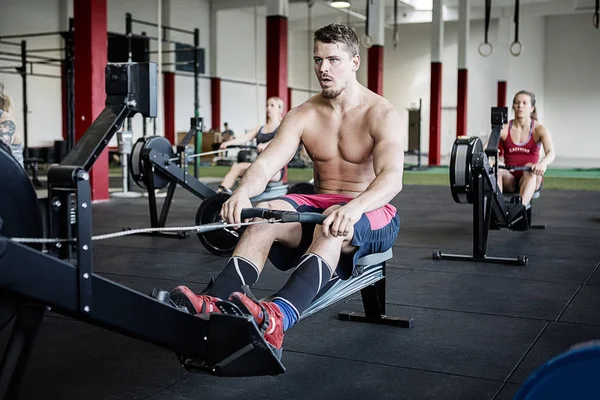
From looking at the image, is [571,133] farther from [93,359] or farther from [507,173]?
[93,359]

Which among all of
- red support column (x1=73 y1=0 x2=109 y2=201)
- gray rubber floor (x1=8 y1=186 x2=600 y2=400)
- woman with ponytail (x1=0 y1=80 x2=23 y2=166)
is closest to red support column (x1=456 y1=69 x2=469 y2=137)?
red support column (x1=73 y1=0 x2=109 y2=201)

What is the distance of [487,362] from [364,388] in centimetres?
47

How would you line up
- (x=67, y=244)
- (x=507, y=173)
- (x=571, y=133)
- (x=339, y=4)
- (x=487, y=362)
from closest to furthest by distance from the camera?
(x=67, y=244) < (x=487, y=362) < (x=507, y=173) < (x=339, y=4) < (x=571, y=133)

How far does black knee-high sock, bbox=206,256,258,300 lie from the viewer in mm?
1871

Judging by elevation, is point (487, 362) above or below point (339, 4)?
below

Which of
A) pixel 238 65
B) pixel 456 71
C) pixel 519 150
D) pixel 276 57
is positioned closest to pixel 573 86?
pixel 456 71

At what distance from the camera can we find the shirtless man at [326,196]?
1860mm

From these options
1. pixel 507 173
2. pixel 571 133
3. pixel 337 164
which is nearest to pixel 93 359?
pixel 337 164

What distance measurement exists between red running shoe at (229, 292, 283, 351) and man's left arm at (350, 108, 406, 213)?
48 centimetres

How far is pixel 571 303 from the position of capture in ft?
9.56

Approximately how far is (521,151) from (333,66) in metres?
3.15

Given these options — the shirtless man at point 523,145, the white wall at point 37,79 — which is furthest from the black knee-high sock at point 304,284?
the white wall at point 37,79

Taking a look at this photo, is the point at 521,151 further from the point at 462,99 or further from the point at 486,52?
the point at 462,99

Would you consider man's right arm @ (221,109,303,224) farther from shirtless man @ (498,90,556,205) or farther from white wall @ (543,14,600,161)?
white wall @ (543,14,600,161)
